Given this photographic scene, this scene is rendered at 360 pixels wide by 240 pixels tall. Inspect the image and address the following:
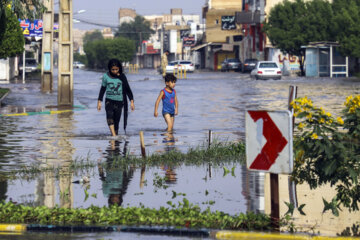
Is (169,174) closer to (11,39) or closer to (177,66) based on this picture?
(11,39)

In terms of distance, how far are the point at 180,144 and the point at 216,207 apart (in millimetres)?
7282

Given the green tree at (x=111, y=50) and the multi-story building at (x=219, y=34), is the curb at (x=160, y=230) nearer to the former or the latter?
the multi-story building at (x=219, y=34)

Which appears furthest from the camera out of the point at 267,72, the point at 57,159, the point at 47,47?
the point at 267,72

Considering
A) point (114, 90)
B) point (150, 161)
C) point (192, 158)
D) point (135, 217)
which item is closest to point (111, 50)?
point (114, 90)

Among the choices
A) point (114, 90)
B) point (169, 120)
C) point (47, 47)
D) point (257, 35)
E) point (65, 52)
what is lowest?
point (169, 120)

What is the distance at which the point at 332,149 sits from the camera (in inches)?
303

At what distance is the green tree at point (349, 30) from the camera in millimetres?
60969

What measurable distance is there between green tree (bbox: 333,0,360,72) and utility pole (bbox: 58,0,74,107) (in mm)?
36445

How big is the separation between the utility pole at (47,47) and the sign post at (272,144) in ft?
92.7

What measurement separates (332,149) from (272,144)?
600 mm

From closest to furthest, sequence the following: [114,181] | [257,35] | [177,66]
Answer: [114,181]
[177,66]
[257,35]

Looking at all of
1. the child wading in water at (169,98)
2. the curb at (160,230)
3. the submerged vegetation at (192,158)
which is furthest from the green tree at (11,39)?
the curb at (160,230)

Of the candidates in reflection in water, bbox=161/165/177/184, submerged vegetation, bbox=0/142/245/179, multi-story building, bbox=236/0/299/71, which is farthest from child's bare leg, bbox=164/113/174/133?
multi-story building, bbox=236/0/299/71

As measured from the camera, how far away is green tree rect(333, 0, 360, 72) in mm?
60969
